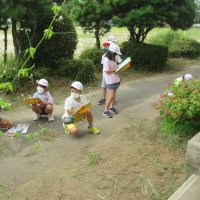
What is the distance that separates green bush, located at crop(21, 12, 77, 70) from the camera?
26.9 ft

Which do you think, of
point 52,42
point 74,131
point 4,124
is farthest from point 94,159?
point 52,42

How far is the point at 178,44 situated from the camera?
13023 mm

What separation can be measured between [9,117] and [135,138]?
8.13 feet

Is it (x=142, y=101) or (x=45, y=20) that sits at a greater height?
(x=45, y=20)

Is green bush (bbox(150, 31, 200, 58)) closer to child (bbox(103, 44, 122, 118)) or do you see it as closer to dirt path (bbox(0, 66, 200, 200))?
child (bbox(103, 44, 122, 118))

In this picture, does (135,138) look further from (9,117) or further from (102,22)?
(102,22)

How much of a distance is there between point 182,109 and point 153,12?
494cm

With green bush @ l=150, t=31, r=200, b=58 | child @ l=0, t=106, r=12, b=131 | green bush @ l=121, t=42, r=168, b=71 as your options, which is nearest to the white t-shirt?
child @ l=0, t=106, r=12, b=131

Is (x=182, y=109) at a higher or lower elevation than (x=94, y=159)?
higher

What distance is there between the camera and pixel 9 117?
6.06m

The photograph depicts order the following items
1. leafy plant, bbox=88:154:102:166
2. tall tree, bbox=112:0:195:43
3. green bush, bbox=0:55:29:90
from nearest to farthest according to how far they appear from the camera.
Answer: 1. leafy plant, bbox=88:154:102:166
2. green bush, bbox=0:55:29:90
3. tall tree, bbox=112:0:195:43

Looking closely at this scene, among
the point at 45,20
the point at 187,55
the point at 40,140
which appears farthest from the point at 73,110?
the point at 187,55

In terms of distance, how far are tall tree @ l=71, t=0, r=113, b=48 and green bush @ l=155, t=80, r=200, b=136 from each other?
483 cm

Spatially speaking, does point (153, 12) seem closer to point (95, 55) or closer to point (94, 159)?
point (95, 55)
